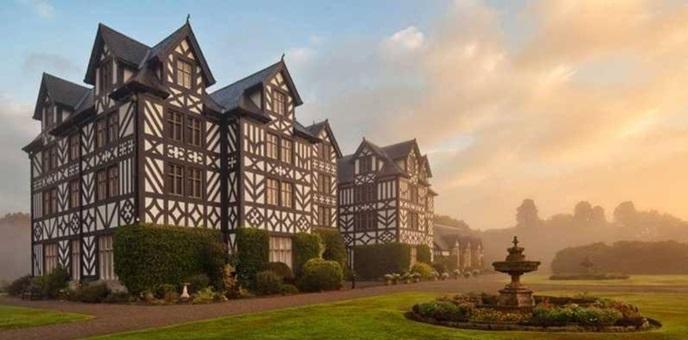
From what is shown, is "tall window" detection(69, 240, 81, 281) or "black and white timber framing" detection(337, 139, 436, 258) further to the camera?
"black and white timber framing" detection(337, 139, 436, 258)

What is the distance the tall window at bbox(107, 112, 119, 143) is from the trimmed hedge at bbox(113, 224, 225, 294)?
544cm

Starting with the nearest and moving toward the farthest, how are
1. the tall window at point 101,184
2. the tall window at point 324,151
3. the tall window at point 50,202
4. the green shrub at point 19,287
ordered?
the tall window at point 101,184 → the green shrub at point 19,287 → the tall window at point 50,202 → the tall window at point 324,151

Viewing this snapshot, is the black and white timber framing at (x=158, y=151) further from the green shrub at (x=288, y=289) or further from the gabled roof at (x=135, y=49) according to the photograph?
the green shrub at (x=288, y=289)

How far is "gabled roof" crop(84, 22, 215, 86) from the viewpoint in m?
27.2

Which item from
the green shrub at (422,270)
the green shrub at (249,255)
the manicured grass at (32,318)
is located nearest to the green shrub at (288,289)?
the green shrub at (249,255)

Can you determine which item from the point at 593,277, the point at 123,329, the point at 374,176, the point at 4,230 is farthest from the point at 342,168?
the point at 4,230

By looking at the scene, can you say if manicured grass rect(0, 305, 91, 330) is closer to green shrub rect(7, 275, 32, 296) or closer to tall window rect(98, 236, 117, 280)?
tall window rect(98, 236, 117, 280)

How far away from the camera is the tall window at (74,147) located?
101 feet

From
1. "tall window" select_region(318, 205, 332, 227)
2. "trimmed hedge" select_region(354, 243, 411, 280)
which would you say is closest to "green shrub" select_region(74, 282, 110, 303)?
"tall window" select_region(318, 205, 332, 227)

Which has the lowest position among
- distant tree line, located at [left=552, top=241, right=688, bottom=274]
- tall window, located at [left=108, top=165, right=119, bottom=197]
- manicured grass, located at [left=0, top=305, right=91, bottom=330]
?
distant tree line, located at [left=552, top=241, right=688, bottom=274]

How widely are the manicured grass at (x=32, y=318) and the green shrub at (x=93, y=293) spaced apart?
202 inches

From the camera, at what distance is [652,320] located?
1388 centimetres

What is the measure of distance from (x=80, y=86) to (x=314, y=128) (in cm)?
1908

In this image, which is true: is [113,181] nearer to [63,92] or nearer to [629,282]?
[63,92]
